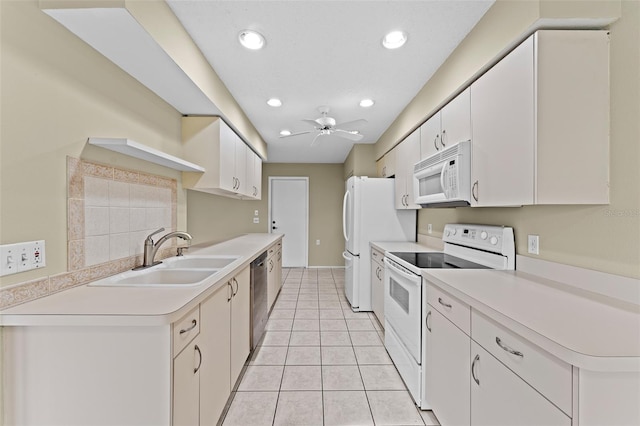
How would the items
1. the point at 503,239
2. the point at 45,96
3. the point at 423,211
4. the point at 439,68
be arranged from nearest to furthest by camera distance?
the point at 45,96 < the point at 503,239 < the point at 439,68 < the point at 423,211

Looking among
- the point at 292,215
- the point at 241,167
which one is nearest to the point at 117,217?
the point at 241,167

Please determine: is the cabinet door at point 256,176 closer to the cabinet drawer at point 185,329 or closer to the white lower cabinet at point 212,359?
the white lower cabinet at point 212,359

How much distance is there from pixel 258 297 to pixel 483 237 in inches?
77.1

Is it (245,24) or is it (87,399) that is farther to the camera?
(245,24)

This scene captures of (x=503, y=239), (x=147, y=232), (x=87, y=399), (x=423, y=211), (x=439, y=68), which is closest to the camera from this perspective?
(x=87, y=399)

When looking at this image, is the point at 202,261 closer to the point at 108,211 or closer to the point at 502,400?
the point at 108,211

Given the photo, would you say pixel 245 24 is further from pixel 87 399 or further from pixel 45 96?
pixel 87 399

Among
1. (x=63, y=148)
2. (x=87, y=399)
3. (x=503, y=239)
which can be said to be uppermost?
(x=63, y=148)

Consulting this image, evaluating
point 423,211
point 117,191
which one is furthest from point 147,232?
point 423,211

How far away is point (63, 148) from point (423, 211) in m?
3.23

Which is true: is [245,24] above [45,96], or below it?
above

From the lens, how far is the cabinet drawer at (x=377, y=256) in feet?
9.58

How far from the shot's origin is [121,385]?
1005mm

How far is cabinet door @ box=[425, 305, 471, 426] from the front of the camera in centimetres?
129
